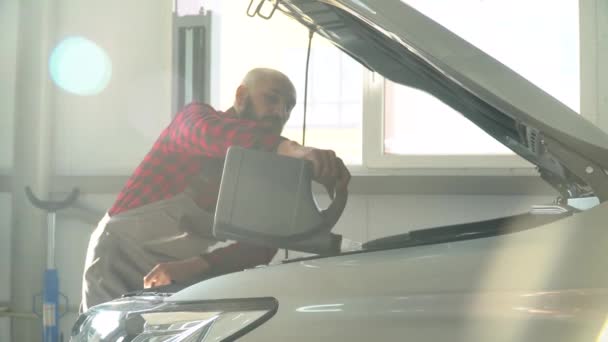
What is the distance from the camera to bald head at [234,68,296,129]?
2.06 meters

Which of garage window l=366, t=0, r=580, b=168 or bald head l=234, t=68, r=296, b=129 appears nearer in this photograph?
bald head l=234, t=68, r=296, b=129

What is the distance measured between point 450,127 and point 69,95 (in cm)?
172

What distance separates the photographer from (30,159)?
2525 millimetres

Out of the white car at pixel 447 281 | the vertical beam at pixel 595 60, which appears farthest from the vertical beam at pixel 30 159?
the vertical beam at pixel 595 60

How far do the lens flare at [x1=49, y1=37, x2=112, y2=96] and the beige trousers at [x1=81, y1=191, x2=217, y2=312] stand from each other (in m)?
1.03

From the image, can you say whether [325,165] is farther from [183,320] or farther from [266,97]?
[266,97]

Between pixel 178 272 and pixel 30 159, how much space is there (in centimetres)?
150

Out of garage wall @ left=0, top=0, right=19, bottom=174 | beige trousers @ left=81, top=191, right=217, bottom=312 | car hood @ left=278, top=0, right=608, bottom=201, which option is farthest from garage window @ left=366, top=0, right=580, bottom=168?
garage wall @ left=0, top=0, right=19, bottom=174

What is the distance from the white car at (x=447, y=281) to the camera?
2.42ft

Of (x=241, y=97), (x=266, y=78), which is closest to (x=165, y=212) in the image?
(x=241, y=97)

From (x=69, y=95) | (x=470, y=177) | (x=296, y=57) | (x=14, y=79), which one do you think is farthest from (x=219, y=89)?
(x=470, y=177)

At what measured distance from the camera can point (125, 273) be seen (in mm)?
1768

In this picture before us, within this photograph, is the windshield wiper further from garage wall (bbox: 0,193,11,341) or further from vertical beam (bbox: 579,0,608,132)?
garage wall (bbox: 0,193,11,341)

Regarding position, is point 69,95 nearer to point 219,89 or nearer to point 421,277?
point 219,89
